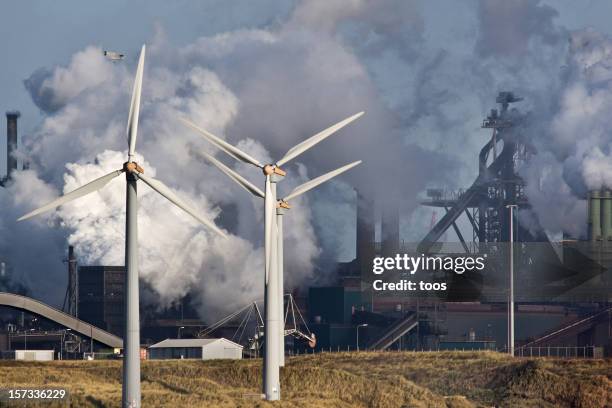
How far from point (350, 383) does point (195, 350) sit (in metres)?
52.5

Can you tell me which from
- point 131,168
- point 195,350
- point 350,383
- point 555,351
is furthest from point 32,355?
point 131,168

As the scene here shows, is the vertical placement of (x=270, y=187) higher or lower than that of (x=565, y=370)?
higher

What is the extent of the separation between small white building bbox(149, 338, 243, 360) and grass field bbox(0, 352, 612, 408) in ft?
97.7

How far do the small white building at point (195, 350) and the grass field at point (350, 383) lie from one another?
2979cm

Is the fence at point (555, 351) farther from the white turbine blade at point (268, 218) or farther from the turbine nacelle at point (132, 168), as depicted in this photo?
the turbine nacelle at point (132, 168)

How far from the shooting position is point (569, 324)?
7859 inches

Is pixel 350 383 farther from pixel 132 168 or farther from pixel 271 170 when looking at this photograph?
pixel 132 168

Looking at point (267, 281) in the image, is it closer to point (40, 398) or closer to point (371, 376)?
point (40, 398)

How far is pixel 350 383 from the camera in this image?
112 metres

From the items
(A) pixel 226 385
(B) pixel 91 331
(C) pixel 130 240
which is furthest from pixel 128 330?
(B) pixel 91 331

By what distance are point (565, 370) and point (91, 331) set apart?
8162 cm

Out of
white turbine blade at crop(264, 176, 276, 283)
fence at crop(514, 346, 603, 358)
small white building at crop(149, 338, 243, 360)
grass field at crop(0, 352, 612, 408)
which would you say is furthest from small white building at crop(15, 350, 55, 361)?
white turbine blade at crop(264, 176, 276, 283)

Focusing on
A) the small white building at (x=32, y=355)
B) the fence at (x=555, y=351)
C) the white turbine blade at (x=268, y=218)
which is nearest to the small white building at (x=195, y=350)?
the small white building at (x=32, y=355)

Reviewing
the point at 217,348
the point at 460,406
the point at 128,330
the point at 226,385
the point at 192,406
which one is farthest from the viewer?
the point at 217,348
